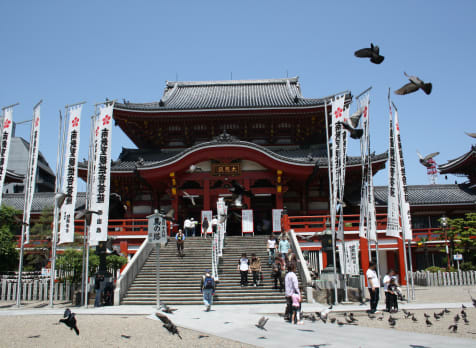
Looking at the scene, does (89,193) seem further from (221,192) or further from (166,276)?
(221,192)

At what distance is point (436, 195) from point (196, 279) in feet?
65.1

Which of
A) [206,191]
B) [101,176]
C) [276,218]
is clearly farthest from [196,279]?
[206,191]

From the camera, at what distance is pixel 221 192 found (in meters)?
25.2

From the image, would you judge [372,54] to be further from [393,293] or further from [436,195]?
[436,195]

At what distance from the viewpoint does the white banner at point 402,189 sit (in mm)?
16234

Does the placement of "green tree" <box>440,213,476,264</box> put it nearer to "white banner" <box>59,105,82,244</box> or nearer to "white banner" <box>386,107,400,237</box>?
"white banner" <box>386,107,400,237</box>

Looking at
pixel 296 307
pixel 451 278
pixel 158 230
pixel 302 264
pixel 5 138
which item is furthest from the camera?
pixel 451 278

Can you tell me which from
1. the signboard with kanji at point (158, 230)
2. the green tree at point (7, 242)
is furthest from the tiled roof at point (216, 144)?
the signboard with kanji at point (158, 230)

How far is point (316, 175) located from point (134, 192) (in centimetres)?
1126

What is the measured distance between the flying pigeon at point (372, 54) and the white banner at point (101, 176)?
38.2 ft

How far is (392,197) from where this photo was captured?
16500 mm

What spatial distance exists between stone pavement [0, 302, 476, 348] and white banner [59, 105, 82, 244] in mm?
3288

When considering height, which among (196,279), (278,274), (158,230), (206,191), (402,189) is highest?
(206,191)

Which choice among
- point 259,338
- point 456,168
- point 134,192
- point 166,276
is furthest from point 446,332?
point 456,168
